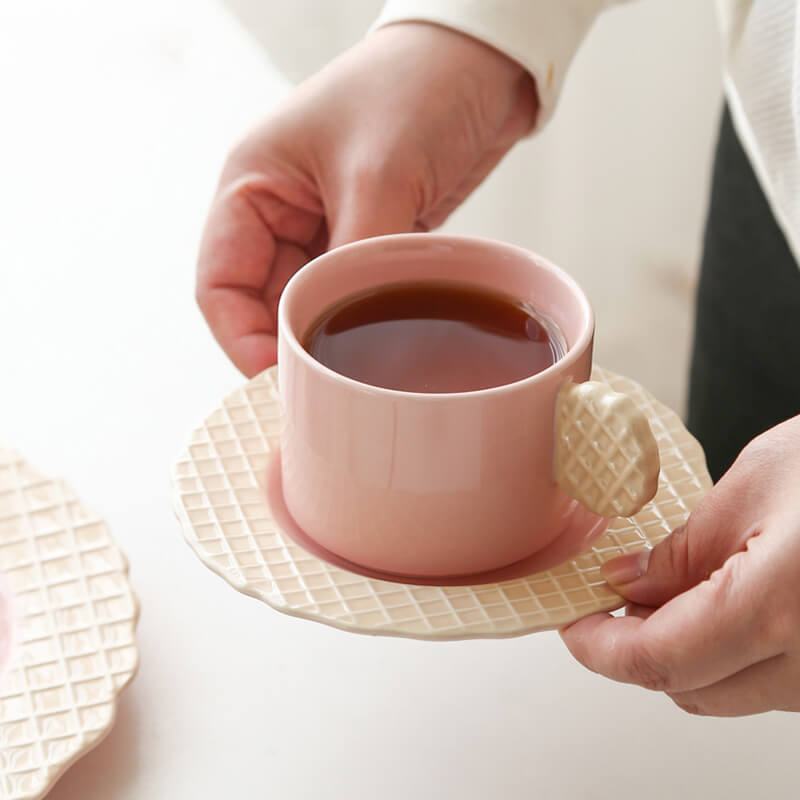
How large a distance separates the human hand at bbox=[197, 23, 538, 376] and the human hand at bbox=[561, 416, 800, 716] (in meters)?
0.36

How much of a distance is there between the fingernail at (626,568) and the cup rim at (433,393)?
11 cm

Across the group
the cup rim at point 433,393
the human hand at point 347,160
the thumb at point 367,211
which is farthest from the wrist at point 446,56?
the cup rim at point 433,393

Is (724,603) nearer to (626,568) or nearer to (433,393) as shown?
(626,568)

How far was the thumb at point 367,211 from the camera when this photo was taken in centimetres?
84

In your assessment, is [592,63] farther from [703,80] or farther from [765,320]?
[765,320]

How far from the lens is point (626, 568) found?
605mm

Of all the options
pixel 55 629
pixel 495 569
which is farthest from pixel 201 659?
pixel 495 569

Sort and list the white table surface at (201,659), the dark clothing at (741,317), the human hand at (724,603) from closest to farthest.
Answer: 1. the human hand at (724,603)
2. the white table surface at (201,659)
3. the dark clothing at (741,317)

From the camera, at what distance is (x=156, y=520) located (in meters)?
0.86

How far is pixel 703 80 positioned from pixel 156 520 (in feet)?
4.98

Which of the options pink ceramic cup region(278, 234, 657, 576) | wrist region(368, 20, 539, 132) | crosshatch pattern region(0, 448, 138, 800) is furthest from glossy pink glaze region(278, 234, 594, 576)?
wrist region(368, 20, 539, 132)

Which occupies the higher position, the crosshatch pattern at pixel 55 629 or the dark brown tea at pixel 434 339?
the dark brown tea at pixel 434 339

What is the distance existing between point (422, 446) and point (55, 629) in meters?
0.28

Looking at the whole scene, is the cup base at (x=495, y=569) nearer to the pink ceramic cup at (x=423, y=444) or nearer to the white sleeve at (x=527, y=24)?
the pink ceramic cup at (x=423, y=444)
